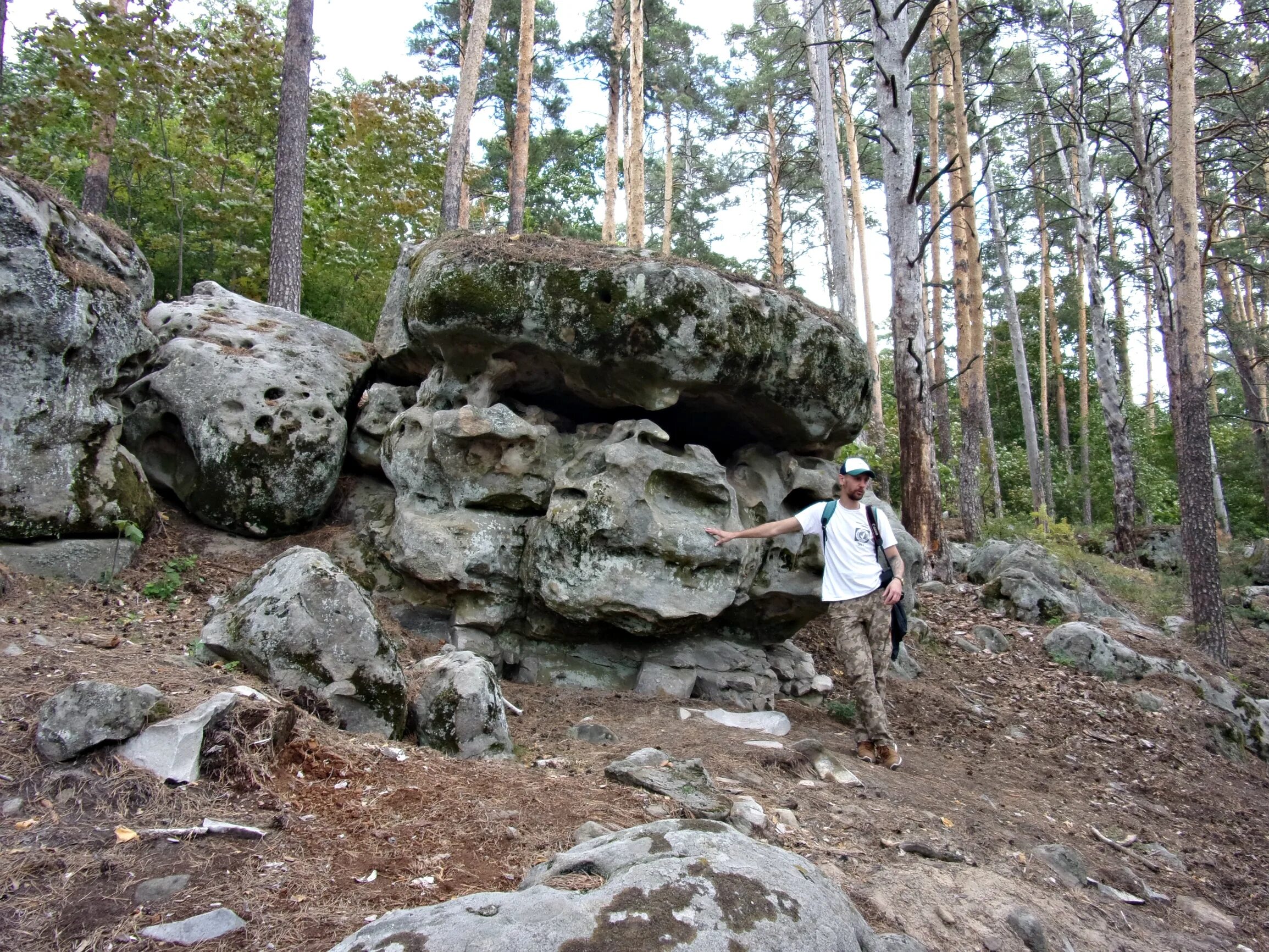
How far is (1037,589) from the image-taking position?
9820mm

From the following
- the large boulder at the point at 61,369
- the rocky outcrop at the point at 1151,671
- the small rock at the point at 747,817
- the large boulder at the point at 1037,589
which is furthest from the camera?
the large boulder at the point at 1037,589

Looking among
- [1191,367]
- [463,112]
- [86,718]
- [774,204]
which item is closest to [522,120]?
[463,112]

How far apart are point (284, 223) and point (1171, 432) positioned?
24.0m

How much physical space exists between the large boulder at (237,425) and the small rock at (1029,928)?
579cm

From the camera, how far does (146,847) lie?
2.70m

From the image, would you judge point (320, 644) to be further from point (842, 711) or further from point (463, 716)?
point (842, 711)

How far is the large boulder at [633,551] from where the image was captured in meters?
5.96

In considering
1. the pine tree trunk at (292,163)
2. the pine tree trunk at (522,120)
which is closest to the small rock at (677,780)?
the pine tree trunk at (292,163)

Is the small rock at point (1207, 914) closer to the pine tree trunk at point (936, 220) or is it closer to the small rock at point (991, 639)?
the small rock at point (991, 639)

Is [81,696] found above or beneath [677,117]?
beneath

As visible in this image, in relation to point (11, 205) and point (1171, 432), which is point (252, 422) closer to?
point (11, 205)

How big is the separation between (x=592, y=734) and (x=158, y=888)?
271cm

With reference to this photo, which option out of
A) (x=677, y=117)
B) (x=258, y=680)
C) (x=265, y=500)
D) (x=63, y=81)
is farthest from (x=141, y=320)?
(x=677, y=117)

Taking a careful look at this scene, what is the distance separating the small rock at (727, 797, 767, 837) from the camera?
12.2 ft
